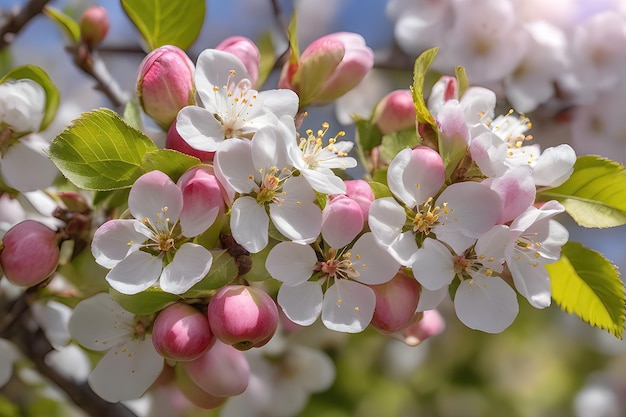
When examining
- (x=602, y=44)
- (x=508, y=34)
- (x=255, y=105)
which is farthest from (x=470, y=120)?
(x=602, y=44)

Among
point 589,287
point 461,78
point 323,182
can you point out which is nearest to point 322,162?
point 323,182

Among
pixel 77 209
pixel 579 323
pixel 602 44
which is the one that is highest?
pixel 77 209

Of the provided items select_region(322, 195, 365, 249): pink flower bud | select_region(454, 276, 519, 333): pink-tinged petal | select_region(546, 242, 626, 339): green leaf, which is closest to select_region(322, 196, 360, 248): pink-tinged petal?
select_region(322, 195, 365, 249): pink flower bud

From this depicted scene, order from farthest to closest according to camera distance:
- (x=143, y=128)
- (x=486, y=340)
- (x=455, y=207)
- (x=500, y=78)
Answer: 1. (x=486, y=340)
2. (x=500, y=78)
3. (x=143, y=128)
4. (x=455, y=207)

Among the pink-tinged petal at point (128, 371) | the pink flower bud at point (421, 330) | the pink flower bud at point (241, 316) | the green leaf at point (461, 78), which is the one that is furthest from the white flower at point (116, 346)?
the green leaf at point (461, 78)

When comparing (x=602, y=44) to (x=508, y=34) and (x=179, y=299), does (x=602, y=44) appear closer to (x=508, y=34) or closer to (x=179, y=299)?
(x=508, y=34)

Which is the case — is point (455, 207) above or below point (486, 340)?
above

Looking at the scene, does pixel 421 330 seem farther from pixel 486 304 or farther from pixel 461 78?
pixel 461 78

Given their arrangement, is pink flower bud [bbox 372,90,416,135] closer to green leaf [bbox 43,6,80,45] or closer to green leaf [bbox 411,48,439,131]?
green leaf [bbox 411,48,439,131]
